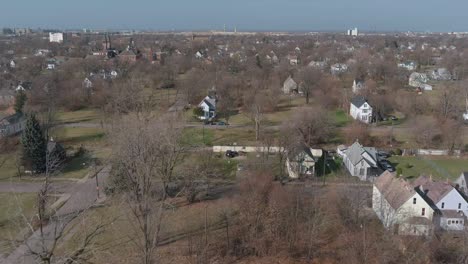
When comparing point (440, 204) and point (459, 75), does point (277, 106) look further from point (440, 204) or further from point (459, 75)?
point (459, 75)

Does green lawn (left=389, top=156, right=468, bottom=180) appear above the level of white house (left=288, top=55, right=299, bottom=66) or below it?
below

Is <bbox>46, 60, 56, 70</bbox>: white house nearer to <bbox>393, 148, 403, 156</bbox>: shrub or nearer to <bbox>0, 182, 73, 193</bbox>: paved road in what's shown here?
<bbox>0, 182, 73, 193</bbox>: paved road

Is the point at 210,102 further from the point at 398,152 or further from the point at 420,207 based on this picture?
the point at 420,207

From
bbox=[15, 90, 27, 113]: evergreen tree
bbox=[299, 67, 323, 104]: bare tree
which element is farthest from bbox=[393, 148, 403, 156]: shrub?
bbox=[15, 90, 27, 113]: evergreen tree

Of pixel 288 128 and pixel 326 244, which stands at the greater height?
pixel 288 128

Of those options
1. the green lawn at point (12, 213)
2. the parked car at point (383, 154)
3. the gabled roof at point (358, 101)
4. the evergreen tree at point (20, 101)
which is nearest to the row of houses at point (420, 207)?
the parked car at point (383, 154)

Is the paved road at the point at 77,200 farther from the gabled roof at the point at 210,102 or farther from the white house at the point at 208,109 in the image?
the gabled roof at the point at 210,102

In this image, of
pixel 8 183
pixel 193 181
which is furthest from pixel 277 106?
pixel 8 183
